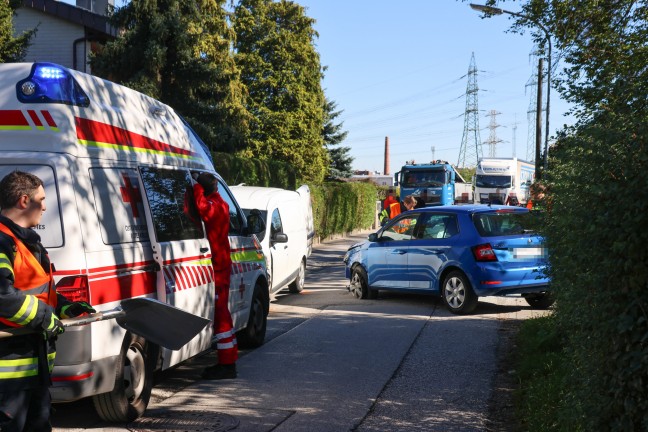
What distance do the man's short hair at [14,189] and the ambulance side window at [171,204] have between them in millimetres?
2348

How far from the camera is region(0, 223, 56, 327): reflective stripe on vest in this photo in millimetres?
3994

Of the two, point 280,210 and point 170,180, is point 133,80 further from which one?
point 170,180

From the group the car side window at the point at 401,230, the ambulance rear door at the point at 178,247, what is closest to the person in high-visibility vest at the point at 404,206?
the car side window at the point at 401,230

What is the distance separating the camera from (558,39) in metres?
15.0

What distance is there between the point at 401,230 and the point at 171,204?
7.22 m

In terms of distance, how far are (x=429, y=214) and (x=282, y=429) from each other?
7710 millimetres

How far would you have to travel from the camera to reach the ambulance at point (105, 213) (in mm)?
5469

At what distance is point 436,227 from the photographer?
516 inches

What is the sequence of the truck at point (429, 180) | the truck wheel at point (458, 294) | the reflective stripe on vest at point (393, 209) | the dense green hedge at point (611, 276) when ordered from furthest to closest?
the truck at point (429, 180)
the reflective stripe on vest at point (393, 209)
the truck wheel at point (458, 294)
the dense green hedge at point (611, 276)

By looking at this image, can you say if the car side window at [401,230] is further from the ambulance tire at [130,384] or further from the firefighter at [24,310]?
the firefighter at [24,310]

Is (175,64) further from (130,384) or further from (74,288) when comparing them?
(74,288)

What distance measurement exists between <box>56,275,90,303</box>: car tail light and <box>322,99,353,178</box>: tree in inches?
2246

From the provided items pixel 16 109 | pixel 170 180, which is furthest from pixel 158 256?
pixel 16 109

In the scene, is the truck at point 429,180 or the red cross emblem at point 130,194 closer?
the red cross emblem at point 130,194
